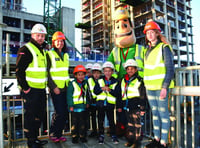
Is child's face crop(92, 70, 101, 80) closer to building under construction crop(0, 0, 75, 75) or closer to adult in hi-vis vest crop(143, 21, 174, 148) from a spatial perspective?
adult in hi-vis vest crop(143, 21, 174, 148)

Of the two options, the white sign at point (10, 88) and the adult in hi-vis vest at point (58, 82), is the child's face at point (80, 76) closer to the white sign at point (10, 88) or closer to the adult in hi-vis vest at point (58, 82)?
the adult in hi-vis vest at point (58, 82)

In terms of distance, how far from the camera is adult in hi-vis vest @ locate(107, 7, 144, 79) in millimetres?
3449

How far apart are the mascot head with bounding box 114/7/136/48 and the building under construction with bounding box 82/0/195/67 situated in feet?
69.9

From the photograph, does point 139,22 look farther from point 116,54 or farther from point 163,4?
point 116,54

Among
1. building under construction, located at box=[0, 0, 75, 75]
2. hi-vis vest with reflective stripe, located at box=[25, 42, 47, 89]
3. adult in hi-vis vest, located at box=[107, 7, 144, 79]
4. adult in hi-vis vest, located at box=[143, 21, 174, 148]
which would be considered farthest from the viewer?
building under construction, located at box=[0, 0, 75, 75]

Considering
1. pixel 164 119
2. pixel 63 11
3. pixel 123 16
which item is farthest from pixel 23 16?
pixel 164 119

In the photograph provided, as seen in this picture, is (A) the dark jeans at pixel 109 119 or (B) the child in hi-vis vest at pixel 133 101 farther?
(A) the dark jeans at pixel 109 119

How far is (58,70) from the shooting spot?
315 cm

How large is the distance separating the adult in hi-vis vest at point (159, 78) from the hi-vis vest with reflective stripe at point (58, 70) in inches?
60.8

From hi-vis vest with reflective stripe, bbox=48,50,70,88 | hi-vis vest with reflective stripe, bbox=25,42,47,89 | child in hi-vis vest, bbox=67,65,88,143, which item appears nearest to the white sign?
hi-vis vest with reflective stripe, bbox=25,42,47,89

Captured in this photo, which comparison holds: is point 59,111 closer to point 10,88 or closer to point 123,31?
point 10,88

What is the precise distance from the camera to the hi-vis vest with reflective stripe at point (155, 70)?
2.67m

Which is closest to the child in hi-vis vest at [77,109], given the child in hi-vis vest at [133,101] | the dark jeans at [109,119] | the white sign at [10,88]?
the dark jeans at [109,119]

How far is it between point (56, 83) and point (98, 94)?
2.80ft
